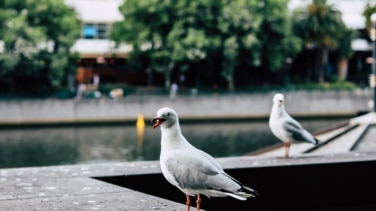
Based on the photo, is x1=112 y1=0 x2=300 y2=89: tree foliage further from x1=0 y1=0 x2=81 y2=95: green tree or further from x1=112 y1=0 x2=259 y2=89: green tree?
x1=0 y1=0 x2=81 y2=95: green tree

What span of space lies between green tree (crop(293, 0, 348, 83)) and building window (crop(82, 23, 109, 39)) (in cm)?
2025

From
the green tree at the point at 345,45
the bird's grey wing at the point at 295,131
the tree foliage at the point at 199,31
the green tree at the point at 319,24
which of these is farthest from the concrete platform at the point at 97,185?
the green tree at the point at 345,45

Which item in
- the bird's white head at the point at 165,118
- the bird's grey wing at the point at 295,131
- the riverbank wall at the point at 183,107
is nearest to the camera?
the bird's white head at the point at 165,118

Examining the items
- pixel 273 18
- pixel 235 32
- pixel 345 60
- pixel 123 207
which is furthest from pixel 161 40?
pixel 123 207

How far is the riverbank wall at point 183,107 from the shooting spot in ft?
190

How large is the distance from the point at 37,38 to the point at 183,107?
46.6 feet

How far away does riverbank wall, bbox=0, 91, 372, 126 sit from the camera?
58000 mm

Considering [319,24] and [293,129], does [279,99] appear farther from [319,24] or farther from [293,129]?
[319,24]

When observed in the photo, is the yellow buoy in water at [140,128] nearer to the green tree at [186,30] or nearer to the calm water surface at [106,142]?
the calm water surface at [106,142]

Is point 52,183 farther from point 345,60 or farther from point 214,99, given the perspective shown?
point 345,60

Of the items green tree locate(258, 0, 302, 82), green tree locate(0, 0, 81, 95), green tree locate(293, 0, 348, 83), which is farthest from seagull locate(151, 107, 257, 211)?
green tree locate(293, 0, 348, 83)

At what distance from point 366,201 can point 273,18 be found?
54.8m

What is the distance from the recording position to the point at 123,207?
845 centimetres

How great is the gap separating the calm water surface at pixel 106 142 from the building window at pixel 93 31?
18.7 metres
